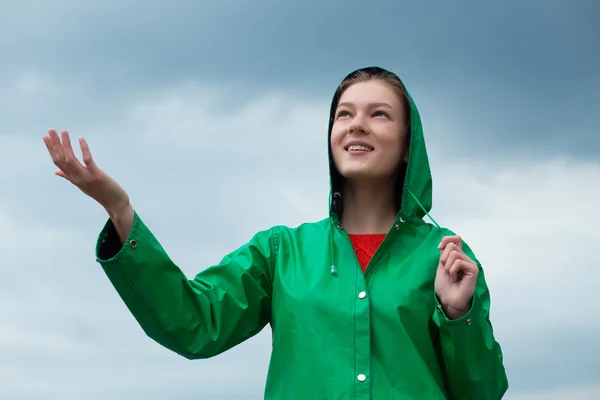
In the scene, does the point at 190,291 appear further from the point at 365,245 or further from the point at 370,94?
the point at 370,94

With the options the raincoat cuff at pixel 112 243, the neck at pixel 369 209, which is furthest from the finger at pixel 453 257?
the raincoat cuff at pixel 112 243

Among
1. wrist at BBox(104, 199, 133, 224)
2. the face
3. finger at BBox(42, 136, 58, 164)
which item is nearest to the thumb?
finger at BBox(42, 136, 58, 164)

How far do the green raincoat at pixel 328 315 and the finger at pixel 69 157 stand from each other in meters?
0.36

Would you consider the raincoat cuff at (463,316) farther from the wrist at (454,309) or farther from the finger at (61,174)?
the finger at (61,174)

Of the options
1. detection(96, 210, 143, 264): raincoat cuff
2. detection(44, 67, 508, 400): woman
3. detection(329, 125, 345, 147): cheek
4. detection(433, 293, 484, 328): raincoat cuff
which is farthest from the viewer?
detection(329, 125, 345, 147): cheek

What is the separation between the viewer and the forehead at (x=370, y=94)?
16.0 ft

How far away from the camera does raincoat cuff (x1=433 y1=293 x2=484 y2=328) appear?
4297 mm

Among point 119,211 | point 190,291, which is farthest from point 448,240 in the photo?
point 119,211

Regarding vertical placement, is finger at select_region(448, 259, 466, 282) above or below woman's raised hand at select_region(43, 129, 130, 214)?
below

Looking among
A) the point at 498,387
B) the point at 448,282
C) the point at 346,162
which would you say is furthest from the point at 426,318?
the point at 346,162

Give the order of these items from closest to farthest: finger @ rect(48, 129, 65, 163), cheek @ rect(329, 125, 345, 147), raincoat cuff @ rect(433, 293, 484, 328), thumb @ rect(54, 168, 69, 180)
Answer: finger @ rect(48, 129, 65, 163), thumb @ rect(54, 168, 69, 180), raincoat cuff @ rect(433, 293, 484, 328), cheek @ rect(329, 125, 345, 147)

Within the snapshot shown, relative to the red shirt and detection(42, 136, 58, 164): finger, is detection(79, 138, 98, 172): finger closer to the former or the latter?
detection(42, 136, 58, 164): finger

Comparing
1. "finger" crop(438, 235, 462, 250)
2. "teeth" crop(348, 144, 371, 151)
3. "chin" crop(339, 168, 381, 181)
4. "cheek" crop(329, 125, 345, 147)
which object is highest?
"cheek" crop(329, 125, 345, 147)

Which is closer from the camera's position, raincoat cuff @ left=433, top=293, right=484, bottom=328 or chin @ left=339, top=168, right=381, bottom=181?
raincoat cuff @ left=433, top=293, right=484, bottom=328
